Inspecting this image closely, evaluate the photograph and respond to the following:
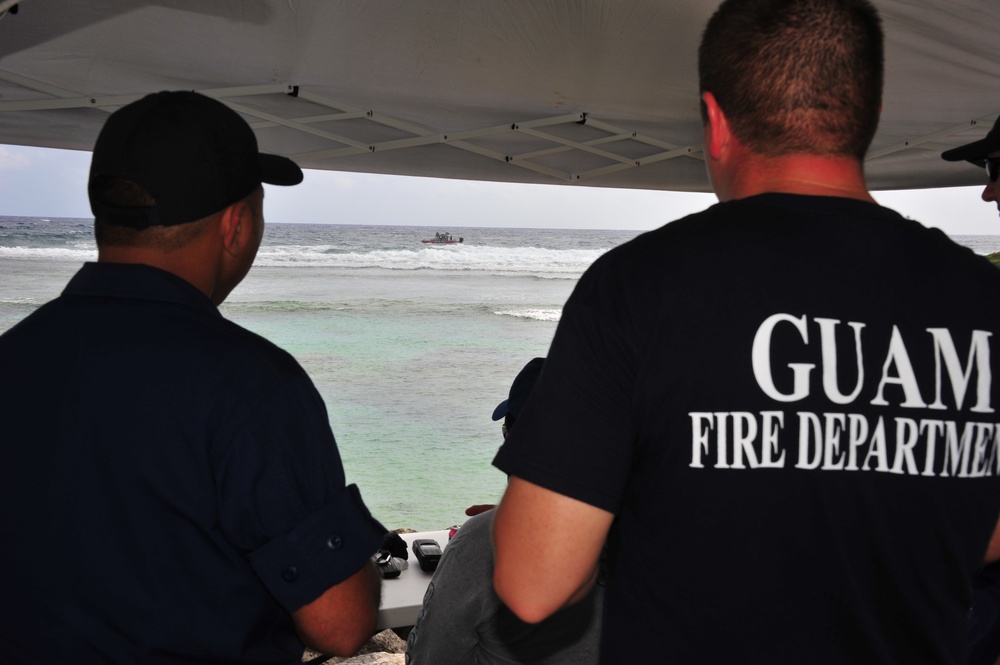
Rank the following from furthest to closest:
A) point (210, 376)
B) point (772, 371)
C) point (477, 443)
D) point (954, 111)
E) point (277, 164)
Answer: point (477, 443), point (954, 111), point (277, 164), point (210, 376), point (772, 371)

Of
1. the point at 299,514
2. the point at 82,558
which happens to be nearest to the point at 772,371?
the point at 299,514

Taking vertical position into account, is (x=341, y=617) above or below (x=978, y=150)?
below

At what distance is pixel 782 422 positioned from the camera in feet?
2.62

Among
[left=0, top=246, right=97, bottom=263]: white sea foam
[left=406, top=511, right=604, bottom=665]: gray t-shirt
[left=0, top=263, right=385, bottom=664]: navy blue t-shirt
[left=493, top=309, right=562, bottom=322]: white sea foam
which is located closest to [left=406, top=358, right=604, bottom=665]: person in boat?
[left=406, top=511, right=604, bottom=665]: gray t-shirt

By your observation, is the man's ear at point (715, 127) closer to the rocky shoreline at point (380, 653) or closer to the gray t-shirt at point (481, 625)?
the gray t-shirt at point (481, 625)

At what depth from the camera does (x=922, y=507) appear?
0.84 metres

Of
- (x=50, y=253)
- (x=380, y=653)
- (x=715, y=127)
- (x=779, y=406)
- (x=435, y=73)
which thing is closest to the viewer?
(x=779, y=406)

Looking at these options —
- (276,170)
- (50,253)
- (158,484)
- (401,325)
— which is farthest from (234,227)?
(50,253)

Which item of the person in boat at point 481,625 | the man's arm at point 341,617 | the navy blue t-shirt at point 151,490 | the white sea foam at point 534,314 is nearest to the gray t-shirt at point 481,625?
the person in boat at point 481,625

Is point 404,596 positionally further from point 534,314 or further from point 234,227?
point 534,314

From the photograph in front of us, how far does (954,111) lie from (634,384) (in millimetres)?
3299

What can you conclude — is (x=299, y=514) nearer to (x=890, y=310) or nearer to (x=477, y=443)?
(x=890, y=310)

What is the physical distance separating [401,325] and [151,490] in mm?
17614

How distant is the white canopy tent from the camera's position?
2609mm
